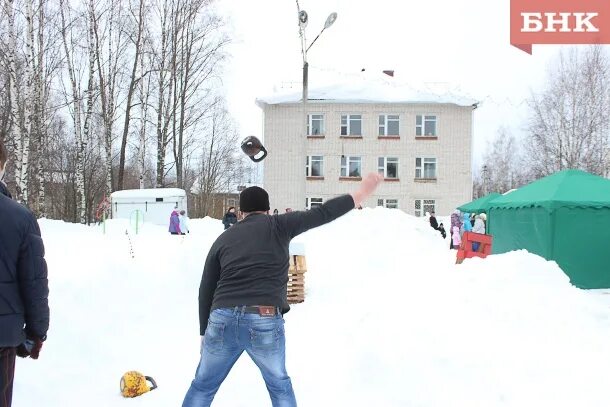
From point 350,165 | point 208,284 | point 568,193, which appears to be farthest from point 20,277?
point 350,165

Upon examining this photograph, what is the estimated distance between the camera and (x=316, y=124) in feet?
113

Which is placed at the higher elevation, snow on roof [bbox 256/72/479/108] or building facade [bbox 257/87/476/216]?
snow on roof [bbox 256/72/479/108]

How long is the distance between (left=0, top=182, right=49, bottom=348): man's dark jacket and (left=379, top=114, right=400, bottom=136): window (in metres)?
32.8

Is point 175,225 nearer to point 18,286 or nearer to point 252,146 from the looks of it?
point 252,146

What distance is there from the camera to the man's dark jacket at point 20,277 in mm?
2449

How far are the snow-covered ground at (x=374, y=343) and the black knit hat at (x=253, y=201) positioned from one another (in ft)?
5.67

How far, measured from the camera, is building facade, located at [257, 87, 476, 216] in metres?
33.9

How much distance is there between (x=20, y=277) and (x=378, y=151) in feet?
107

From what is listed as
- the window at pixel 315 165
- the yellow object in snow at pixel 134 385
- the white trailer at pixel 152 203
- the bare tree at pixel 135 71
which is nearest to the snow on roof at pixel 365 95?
the window at pixel 315 165

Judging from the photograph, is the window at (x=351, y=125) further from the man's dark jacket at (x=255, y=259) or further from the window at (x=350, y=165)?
the man's dark jacket at (x=255, y=259)

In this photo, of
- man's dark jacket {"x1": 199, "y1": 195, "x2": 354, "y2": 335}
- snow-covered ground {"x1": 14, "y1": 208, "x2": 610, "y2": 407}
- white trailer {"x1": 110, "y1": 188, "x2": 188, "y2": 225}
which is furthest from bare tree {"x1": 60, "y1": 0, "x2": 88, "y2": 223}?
man's dark jacket {"x1": 199, "y1": 195, "x2": 354, "y2": 335}

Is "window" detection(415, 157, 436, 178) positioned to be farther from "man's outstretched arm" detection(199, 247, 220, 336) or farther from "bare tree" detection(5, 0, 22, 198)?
"man's outstretched arm" detection(199, 247, 220, 336)

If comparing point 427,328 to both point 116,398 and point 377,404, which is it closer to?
point 377,404

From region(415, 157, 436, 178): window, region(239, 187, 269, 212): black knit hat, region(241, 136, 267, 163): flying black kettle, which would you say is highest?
region(415, 157, 436, 178): window
